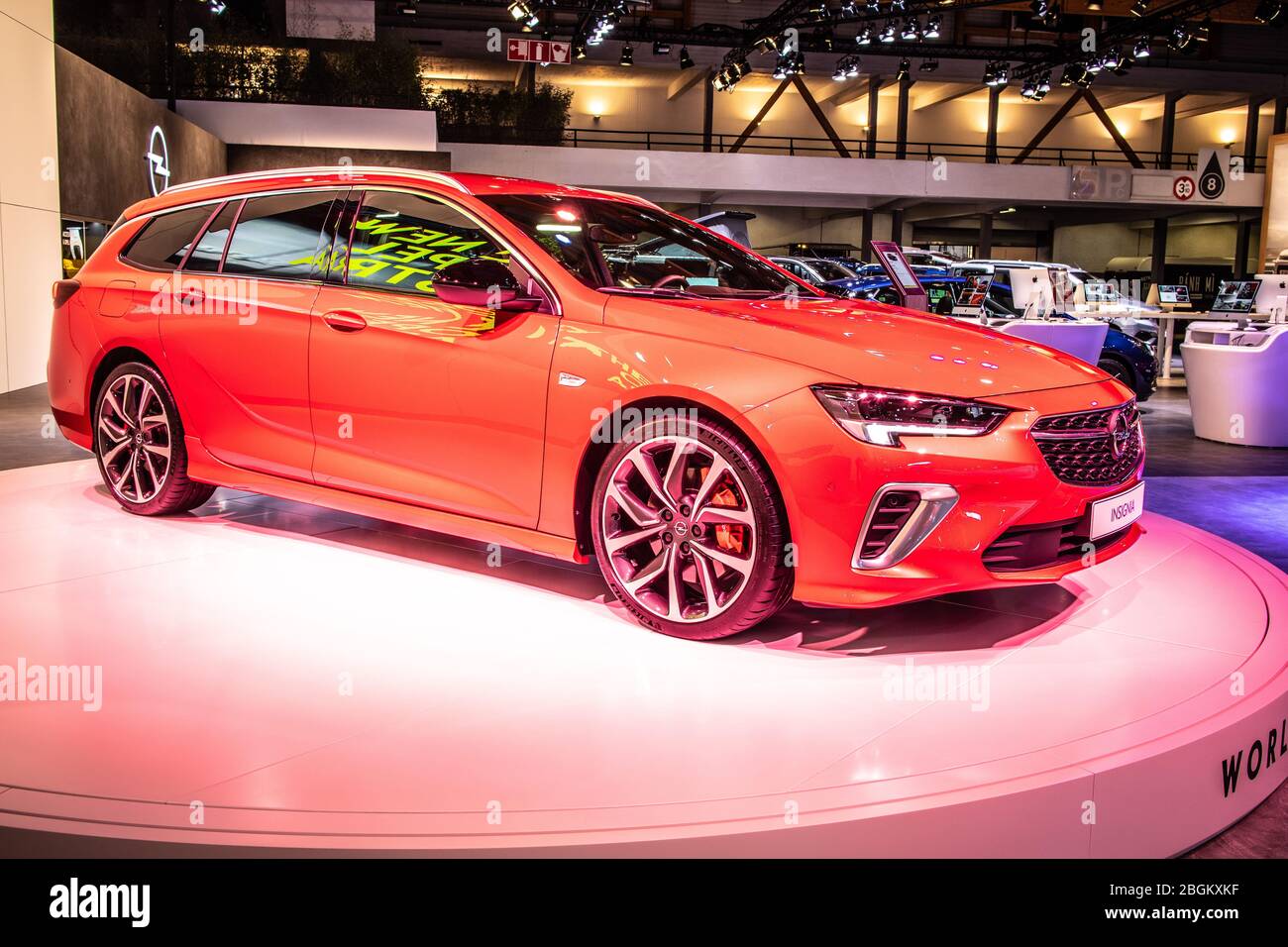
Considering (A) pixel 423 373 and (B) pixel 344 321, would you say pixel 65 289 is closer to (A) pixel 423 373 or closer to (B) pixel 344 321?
→ (B) pixel 344 321

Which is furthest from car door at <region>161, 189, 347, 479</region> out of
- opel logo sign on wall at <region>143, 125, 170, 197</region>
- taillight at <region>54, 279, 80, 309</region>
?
opel logo sign on wall at <region>143, 125, 170, 197</region>

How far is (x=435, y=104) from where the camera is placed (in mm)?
24406

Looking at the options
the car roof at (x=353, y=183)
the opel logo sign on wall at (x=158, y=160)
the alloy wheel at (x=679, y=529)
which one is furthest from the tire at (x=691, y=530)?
the opel logo sign on wall at (x=158, y=160)

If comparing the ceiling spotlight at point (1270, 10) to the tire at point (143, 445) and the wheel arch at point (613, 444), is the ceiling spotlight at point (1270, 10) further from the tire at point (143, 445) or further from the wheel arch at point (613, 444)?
the tire at point (143, 445)

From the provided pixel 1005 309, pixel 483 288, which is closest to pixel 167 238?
pixel 483 288

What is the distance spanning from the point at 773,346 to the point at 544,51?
1920 cm

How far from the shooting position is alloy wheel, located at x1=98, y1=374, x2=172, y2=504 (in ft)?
15.0

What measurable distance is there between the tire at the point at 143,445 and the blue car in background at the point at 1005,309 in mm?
4808

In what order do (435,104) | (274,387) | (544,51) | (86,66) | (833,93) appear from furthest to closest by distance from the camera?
(833,93) → (435,104) → (544,51) → (86,66) → (274,387)

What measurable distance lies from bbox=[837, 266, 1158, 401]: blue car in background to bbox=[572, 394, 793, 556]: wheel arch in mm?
4709
